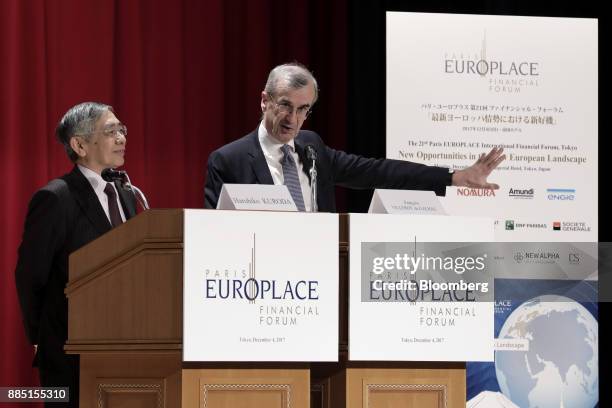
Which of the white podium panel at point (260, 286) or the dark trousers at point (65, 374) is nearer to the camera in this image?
the white podium panel at point (260, 286)

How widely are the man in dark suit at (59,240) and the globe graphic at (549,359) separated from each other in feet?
7.89

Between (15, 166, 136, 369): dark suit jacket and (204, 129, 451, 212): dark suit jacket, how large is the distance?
0.52 meters

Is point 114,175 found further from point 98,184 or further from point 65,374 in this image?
point 65,374

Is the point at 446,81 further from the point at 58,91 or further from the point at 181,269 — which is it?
the point at 181,269

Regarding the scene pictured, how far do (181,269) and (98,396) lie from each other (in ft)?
1.50

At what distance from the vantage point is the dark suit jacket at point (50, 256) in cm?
372

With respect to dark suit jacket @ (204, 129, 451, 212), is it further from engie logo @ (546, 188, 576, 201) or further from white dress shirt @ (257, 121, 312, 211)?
engie logo @ (546, 188, 576, 201)

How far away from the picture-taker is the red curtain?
208 inches

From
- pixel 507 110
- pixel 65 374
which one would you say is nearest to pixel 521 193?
pixel 507 110

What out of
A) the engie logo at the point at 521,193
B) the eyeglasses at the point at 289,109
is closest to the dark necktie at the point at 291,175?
the eyeglasses at the point at 289,109

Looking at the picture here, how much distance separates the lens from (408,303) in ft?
10.00

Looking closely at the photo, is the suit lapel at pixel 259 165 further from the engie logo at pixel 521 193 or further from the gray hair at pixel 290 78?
the engie logo at pixel 521 193

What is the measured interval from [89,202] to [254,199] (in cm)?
110

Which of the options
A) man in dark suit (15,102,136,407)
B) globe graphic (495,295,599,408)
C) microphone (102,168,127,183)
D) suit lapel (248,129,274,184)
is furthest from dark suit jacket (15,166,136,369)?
globe graphic (495,295,599,408)
